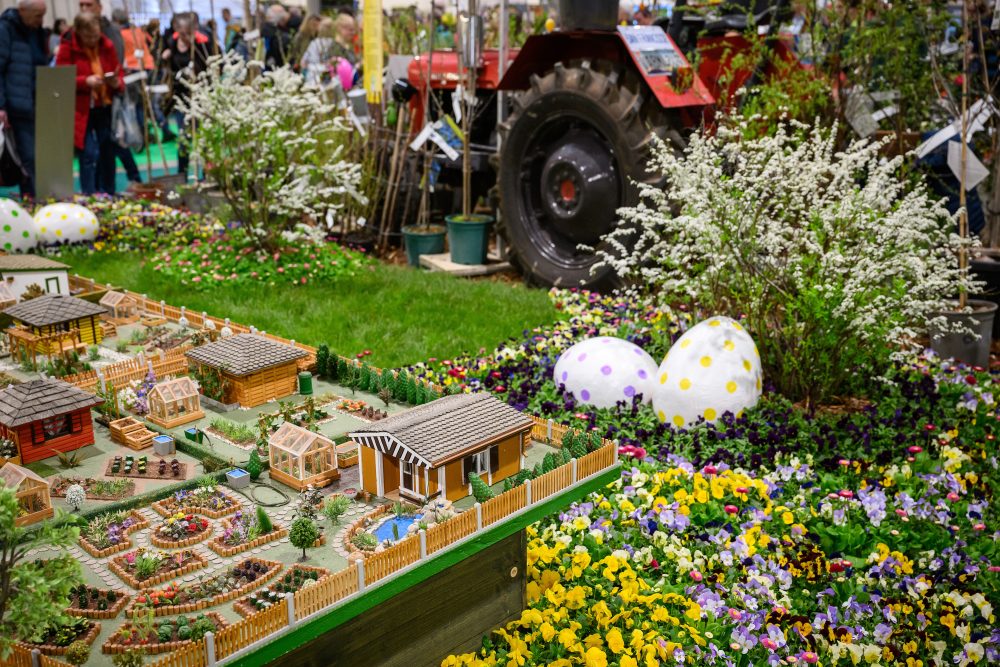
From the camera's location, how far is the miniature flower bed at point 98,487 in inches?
139

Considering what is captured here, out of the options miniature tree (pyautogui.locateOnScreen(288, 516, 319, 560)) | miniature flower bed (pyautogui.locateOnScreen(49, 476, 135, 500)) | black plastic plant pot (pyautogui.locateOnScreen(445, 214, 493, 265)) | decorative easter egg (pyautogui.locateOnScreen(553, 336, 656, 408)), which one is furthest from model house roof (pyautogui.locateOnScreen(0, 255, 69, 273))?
black plastic plant pot (pyautogui.locateOnScreen(445, 214, 493, 265))

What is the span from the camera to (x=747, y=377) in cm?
546

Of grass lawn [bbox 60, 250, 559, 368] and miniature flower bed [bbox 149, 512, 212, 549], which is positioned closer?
miniature flower bed [bbox 149, 512, 212, 549]

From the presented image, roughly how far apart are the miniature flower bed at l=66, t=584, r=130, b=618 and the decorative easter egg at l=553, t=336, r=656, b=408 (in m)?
3.28

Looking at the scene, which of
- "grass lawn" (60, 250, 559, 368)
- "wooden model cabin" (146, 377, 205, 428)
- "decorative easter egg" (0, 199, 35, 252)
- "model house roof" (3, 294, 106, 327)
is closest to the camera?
"wooden model cabin" (146, 377, 205, 428)

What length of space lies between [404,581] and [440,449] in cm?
52

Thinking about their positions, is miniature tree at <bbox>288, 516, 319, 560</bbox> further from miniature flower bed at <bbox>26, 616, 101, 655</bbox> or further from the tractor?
the tractor

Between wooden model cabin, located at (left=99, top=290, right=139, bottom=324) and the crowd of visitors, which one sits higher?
the crowd of visitors

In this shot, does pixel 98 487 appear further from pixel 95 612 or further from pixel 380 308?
pixel 380 308

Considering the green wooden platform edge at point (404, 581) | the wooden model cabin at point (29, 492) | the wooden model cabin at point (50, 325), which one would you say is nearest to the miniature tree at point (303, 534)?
the green wooden platform edge at point (404, 581)

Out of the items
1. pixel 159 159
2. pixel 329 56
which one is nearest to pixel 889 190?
pixel 329 56

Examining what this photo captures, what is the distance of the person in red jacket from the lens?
1131 cm

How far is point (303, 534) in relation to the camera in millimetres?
3180

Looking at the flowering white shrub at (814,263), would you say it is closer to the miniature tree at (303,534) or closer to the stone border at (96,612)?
the miniature tree at (303,534)
